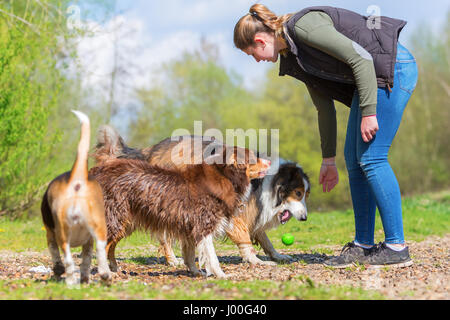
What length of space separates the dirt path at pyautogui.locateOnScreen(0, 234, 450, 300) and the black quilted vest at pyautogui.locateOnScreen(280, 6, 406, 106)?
1776 millimetres

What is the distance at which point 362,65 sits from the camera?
445 centimetres

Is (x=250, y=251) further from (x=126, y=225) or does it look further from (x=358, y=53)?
(x=358, y=53)

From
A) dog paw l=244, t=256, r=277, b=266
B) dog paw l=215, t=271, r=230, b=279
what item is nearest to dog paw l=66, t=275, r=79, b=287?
dog paw l=215, t=271, r=230, b=279

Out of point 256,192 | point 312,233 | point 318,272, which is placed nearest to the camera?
point 318,272

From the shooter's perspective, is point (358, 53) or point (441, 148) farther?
point (441, 148)

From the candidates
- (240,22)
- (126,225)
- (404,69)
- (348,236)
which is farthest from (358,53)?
(348,236)

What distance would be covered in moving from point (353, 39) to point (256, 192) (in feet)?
8.16

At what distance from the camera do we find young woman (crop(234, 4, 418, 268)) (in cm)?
449

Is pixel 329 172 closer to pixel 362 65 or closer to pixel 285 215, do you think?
pixel 285 215

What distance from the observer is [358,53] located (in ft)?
14.6

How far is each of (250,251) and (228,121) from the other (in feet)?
83.3

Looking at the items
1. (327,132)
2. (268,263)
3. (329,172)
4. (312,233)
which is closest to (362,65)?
(327,132)

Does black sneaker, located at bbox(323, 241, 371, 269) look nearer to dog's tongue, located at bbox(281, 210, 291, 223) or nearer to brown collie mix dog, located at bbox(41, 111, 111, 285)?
dog's tongue, located at bbox(281, 210, 291, 223)
